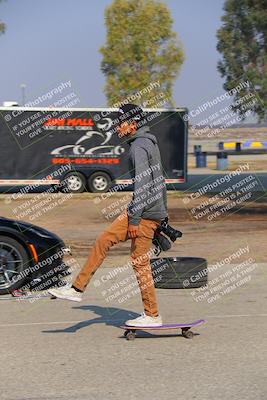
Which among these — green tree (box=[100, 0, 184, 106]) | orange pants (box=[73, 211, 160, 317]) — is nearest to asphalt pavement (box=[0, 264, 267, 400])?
orange pants (box=[73, 211, 160, 317])

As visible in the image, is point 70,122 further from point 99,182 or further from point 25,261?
point 25,261

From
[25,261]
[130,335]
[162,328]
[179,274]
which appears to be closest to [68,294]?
[130,335]

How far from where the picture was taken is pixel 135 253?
686cm

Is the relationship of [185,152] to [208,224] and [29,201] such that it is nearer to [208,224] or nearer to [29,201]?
[29,201]

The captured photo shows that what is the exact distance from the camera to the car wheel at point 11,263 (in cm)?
918

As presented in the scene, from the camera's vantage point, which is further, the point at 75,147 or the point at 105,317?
the point at 75,147

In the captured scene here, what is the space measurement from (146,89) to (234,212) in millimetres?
25358

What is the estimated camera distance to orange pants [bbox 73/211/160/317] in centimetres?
684

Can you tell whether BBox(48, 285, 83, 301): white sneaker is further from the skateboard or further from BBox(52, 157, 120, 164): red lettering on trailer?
BBox(52, 157, 120, 164): red lettering on trailer

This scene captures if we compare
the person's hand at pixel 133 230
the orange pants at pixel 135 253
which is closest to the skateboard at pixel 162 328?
the orange pants at pixel 135 253

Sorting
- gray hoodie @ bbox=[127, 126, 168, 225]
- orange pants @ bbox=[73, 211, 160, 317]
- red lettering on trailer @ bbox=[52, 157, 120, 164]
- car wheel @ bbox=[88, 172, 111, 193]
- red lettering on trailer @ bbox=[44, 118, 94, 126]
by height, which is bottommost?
car wheel @ bbox=[88, 172, 111, 193]

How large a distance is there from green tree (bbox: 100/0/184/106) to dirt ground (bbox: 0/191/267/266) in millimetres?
20805

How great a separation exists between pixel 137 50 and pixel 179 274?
37598 mm

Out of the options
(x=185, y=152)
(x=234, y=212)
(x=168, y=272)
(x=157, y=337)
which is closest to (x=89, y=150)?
(x=185, y=152)
